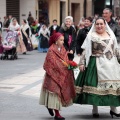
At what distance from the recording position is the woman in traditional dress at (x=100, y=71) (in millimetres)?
9078

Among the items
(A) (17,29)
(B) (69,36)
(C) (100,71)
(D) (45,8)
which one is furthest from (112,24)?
(D) (45,8)

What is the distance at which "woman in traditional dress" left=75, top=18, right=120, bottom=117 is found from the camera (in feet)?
29.8

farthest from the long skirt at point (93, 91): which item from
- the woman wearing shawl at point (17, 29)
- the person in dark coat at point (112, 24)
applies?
the woman wearing shawl at point (17, 29)

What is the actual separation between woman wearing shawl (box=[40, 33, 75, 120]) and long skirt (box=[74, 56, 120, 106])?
16 cm

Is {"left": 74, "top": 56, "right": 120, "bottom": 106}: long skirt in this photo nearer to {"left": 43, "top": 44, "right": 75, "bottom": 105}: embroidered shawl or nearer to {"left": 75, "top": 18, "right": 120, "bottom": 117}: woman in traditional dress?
{"left": 75, "top": 18, "right": 120, "bottom": 117}: woman in traditional dress

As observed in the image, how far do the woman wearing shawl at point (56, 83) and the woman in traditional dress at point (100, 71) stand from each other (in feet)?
0.75

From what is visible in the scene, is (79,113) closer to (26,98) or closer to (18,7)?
(26,98)

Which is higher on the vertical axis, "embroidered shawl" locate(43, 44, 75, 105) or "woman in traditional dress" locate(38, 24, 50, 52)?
"embroidered shawl" locate(43, 44, 75, 105)

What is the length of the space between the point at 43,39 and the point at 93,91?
789 inches

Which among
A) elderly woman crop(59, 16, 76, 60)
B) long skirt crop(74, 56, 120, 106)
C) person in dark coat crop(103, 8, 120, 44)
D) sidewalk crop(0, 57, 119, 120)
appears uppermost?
person in dark coat crop(103, 8, 120, 44)

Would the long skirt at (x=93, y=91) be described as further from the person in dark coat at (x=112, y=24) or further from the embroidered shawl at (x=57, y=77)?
the person in dark coat at (x=112, y=24)

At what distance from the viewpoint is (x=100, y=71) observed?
9133 millimetres

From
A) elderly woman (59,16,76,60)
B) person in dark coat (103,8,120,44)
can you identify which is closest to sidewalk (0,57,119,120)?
elderly woman (59,16,76,60)

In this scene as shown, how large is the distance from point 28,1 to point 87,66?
34368 millimetres
